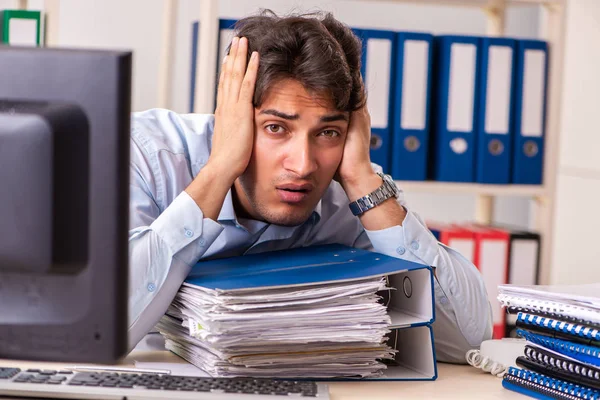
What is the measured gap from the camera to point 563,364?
1067mm

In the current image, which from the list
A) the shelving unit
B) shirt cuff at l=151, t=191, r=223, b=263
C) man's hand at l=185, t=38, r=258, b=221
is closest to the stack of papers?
shirt cuff at l=151, t=191, r=223, b=263

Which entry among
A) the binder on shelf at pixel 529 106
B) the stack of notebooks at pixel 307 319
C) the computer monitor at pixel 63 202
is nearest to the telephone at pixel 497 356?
the stack of notebooks at pixel 307 319

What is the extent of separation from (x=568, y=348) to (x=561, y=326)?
0.10 feet

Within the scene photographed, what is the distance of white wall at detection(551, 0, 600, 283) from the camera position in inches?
98.3

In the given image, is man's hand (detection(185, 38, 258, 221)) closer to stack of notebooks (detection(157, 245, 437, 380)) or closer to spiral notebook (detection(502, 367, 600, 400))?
stack of notebooks (detection(157, 245, 437, 380))

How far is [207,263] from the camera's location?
4.28 ft

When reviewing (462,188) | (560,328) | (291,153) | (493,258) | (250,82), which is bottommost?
(493,258)

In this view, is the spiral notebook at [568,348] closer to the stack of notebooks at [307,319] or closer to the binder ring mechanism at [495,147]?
the stack of notebooks at [307,319]

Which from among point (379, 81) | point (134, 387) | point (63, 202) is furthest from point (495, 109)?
point (63, 202)

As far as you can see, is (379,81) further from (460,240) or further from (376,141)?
(460,240)

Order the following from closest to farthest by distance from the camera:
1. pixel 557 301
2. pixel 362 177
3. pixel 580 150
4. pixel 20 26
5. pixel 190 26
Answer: pixel 557 301 → pixel 362 177 → pixel 20 26 → pixel 580 150 → pixel 190 26

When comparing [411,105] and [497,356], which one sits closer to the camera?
[497,356]

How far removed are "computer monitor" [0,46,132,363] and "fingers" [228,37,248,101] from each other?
804 mm

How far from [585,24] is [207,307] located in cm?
193
